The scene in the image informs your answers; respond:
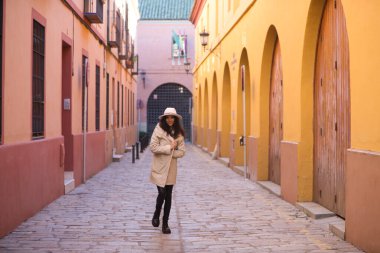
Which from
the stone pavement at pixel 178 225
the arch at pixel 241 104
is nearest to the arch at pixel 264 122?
the stone pavement at pixel 178 225

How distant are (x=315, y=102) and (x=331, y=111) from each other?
0.98m

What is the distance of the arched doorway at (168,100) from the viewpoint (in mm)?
39906

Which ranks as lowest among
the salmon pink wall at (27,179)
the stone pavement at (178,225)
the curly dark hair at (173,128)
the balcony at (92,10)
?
the stone pavement at (178,225)

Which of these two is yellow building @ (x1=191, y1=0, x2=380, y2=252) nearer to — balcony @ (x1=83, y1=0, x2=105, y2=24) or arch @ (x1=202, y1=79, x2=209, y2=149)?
balcony @ (x1=83, y1=0, x2=105, y2=24)

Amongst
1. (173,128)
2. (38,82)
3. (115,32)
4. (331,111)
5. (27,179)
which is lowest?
(27,179)

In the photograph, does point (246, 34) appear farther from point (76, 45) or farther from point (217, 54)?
point (217, 54)

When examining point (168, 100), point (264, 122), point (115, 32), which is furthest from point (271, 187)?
point (168, 100)

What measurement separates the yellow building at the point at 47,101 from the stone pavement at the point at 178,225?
0.46 meters

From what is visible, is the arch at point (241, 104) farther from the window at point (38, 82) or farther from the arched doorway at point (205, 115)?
the arched doorway at point (205, 115)

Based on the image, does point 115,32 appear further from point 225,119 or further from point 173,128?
point 173,128

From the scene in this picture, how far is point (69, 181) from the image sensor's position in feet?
40.3

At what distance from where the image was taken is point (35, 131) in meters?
9.50

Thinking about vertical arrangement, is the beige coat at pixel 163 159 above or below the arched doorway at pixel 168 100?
below

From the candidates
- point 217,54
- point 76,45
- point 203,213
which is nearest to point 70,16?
point 76,45
